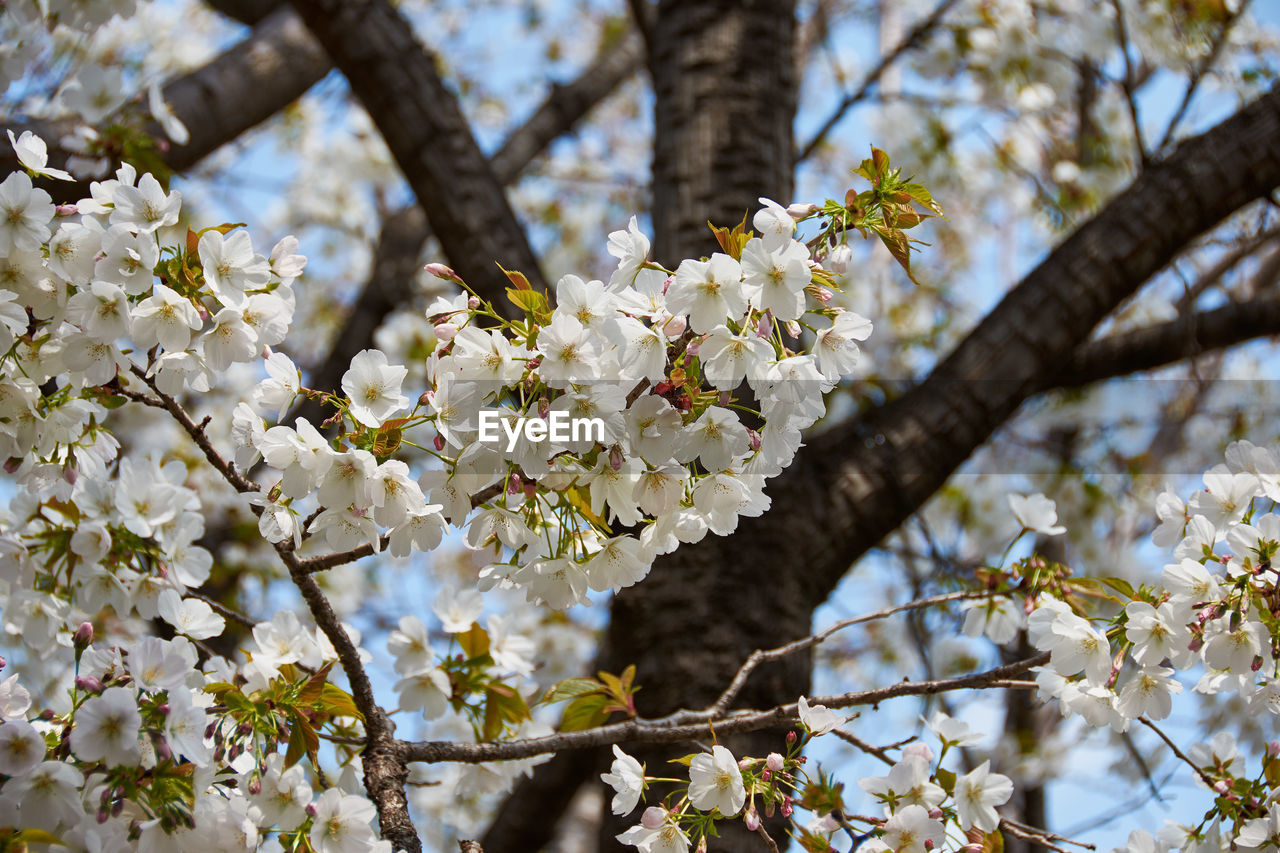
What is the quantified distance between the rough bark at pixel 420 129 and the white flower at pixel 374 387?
1288mm

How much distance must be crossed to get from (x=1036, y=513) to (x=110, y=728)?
1.28 meters

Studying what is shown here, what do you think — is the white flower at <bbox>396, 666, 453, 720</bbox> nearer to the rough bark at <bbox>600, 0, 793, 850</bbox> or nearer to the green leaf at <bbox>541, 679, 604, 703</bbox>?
the green leaf at <bbox>541, 679, 604, 703</bbox>

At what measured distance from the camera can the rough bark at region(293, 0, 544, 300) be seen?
2.25 meters

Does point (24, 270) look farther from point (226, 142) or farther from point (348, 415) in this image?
point (226, 142)

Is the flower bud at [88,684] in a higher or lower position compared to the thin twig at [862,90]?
lower

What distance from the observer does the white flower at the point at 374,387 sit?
3.13 ft

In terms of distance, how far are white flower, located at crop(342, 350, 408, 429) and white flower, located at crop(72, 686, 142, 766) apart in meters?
0.35

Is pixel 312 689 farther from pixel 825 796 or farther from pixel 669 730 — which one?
pixel 825 796

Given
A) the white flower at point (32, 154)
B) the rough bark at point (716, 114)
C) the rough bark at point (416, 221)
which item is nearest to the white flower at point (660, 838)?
the white flower at point (32, 154)

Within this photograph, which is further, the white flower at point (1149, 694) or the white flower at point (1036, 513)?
the white flower at point (1036, 513)

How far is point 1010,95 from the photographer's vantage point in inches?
158

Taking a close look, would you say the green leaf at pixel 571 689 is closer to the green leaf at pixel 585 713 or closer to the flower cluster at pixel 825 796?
the green leaf at pixel 585 713

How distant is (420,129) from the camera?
228 cm

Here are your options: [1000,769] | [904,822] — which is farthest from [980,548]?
[904,822]
